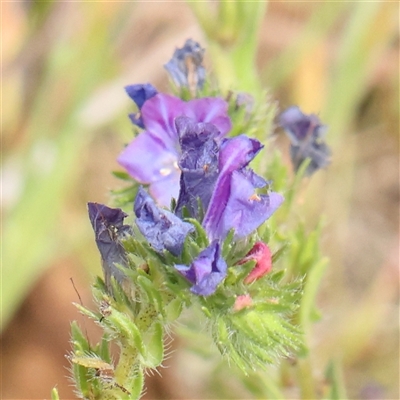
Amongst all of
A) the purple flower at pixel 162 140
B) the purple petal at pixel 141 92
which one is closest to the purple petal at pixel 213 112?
the purple flower at pixel 162 140

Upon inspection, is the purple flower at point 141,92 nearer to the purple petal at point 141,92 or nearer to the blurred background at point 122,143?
the purple petal at point 141,92

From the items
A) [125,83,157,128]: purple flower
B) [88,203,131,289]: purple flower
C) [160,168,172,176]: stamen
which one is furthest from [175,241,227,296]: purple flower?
[125,83,157,128]: purple flower

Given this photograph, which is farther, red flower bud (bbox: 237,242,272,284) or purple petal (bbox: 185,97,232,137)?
purple petal (bbox: 185,97,232,137)

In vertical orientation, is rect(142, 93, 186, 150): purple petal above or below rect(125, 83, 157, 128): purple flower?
below

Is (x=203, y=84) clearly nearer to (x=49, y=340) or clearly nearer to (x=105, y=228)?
(x=105, y=228)

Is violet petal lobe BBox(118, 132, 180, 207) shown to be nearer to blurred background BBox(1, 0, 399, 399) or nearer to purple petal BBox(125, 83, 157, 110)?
purple petal BBox(125, 83, 157, 110)

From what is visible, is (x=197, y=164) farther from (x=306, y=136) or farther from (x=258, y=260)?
(x=306, y=136)
